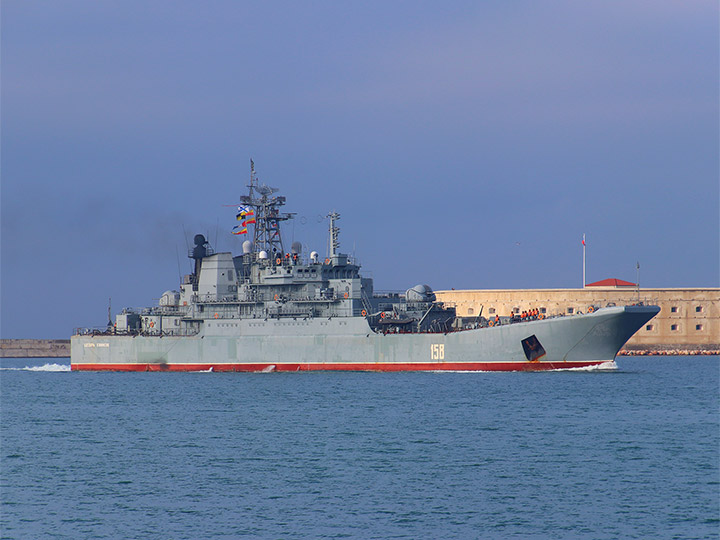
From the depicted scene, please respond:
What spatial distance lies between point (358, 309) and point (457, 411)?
1806cm

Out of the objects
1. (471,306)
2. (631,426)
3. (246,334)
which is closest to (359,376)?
(246,334)

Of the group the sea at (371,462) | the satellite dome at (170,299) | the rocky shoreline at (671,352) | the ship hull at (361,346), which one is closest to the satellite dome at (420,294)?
the ship hull at (361,346)

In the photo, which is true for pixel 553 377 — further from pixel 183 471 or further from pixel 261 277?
pixel 183 471

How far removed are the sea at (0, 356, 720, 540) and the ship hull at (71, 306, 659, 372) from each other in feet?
9.84

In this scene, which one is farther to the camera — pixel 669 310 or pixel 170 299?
pixel 669 310

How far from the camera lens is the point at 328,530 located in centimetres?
1923

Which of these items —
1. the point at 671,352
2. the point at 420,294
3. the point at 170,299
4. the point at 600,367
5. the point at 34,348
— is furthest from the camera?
the point at 34,348

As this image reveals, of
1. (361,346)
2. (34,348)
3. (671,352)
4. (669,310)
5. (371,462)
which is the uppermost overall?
(669,310)

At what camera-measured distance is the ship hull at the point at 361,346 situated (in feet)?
155

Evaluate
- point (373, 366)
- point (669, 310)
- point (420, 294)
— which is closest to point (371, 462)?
point (373, 366)

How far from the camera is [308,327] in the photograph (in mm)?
52969

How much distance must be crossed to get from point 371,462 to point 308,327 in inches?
1073

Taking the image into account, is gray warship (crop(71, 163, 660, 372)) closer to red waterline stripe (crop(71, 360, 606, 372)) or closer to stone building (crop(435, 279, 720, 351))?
red waterline stripe (crop(71, 360, 606, 372))

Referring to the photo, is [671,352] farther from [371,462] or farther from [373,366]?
[371,462]
